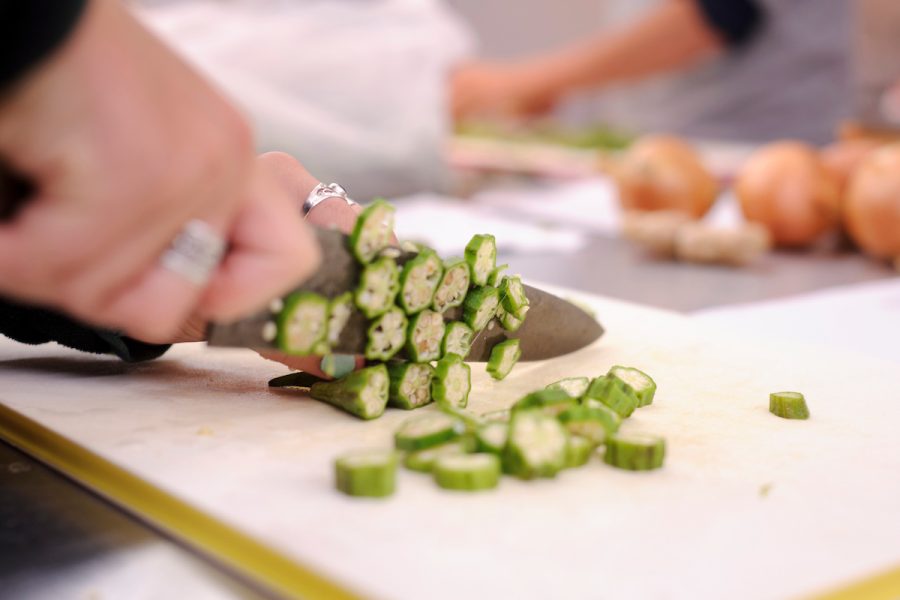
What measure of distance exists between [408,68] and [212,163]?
10.7 feet

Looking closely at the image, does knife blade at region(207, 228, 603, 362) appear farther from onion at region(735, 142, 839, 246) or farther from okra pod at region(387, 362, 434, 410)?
onion at region(735, 142, 839, 246)

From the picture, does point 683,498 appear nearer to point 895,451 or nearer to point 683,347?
point 895,451

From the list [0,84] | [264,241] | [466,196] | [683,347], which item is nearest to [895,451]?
[683,347]

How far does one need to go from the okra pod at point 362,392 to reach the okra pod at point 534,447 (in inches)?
11.1

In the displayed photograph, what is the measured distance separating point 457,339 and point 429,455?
0.32 metres

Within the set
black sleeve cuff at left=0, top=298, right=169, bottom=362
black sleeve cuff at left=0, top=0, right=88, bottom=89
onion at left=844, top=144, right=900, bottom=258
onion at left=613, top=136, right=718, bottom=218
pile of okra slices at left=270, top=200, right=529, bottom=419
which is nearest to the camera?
black sleeve cuff at left=0, top=0, right=88, bottom=89

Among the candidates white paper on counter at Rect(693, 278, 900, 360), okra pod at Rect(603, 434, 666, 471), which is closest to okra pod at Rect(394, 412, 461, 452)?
okra pod at Rect(603, 434, 666, 471)

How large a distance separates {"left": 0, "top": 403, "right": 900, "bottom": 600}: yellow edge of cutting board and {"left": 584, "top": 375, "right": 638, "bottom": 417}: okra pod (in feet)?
1.71

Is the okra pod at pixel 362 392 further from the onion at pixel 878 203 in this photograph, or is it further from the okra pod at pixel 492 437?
the onion at pixel 878 203

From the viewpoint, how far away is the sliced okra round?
1.64 m

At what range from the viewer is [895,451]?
5.06 ft

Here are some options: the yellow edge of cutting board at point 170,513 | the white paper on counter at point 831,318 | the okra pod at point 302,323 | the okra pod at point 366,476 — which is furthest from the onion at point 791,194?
the yellow edge of cutting board at point 170,513

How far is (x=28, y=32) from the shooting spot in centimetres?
102

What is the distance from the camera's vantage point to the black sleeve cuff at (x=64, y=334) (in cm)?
173
